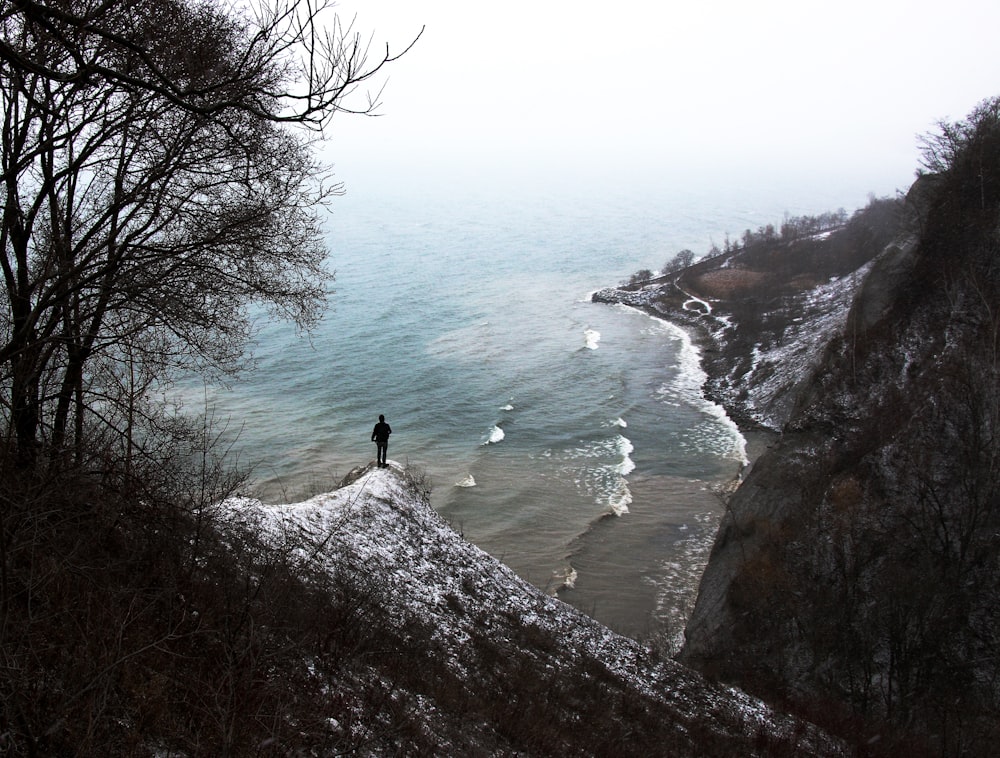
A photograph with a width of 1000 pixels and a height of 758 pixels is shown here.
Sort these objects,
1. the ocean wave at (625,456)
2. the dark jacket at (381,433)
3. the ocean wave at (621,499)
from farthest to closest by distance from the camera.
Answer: the ocean wave at (625,456), the ocean wave at (621,499), the dark jacket at (381,433)

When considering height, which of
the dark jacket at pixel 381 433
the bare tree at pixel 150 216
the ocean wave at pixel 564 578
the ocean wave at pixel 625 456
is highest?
the bare tree at pixel 150 216

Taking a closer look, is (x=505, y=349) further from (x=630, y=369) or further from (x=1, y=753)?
(x=1, y=753)

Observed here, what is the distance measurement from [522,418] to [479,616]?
27960 millimetres

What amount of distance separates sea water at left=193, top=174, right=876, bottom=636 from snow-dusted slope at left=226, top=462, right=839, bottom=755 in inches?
171

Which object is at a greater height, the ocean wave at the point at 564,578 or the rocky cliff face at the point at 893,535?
the rocky cliff face at the point at 893,535

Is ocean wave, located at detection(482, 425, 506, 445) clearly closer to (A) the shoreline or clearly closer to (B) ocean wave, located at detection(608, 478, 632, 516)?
(B) ocean wave, located at detection(608, 478, 632, 516)

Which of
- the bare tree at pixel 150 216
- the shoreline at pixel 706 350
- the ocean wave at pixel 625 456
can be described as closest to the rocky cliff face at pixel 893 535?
the shoreline at pixel 706 350

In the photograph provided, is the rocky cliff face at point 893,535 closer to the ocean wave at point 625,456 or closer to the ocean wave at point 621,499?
the ocean wave at point 621,499

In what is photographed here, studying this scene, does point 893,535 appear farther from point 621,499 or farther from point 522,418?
point 522,418

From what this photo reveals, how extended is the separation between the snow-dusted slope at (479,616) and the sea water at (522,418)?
171 inches

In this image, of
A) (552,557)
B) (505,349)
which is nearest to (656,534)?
(552,557)

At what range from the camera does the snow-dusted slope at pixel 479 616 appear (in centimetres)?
1282

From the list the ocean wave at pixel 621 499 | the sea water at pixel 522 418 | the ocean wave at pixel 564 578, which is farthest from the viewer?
the ocean wave at pixel 621 499

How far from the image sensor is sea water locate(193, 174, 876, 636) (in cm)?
2827
